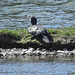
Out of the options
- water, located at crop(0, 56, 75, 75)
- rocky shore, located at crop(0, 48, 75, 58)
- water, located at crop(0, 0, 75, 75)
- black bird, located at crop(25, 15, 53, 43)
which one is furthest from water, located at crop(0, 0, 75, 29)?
water, located at crop(0, 56, 75, 75)

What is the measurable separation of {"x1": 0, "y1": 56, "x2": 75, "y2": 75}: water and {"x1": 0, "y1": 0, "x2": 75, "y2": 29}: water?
23.1ft

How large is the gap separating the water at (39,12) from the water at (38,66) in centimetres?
703

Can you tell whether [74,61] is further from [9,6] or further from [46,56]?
[9,6]

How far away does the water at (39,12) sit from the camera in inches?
770

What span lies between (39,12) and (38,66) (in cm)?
1300

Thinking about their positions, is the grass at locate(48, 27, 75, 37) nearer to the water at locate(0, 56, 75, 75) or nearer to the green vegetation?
the green vegetation

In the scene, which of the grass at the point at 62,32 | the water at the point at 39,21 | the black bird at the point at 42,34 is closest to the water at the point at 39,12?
the water at the point at 39,21

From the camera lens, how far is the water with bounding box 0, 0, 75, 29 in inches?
770

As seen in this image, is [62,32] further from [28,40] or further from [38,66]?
[38,66]

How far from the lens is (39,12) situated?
23.2 metres

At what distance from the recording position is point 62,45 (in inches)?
513

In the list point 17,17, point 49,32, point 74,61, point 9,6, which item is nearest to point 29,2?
point 9,6

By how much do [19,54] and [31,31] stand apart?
4.24 ft

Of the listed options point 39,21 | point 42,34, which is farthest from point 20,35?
point 39,21
